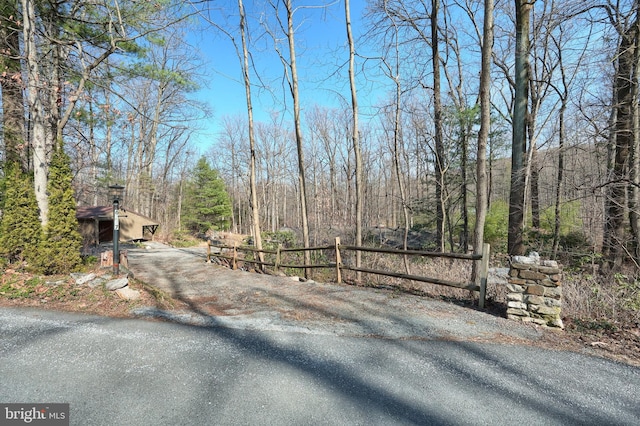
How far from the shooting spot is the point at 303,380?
113 inches

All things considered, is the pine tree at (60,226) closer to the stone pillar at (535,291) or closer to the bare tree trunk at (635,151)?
the stone pillar at (535,291)

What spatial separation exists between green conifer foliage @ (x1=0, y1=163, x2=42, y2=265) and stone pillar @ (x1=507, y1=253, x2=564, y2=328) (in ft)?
32.6

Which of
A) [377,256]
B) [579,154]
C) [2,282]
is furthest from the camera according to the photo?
[377,256]

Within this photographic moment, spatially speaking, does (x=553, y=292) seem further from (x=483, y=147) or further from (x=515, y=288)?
(x=483, y=147)

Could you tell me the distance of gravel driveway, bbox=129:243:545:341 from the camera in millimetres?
4094

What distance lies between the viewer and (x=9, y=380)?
9.10 feet

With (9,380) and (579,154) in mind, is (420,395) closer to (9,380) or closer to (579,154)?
(9,380)

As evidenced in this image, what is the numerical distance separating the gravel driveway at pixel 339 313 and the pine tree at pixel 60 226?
2412 millimetres

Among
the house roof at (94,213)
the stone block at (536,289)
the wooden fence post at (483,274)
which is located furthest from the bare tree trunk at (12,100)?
the house roof at (94,213)

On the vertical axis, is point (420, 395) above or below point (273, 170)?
below

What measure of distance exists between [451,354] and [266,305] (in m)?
3.35

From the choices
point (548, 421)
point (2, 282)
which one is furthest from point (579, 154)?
point (2, 282)

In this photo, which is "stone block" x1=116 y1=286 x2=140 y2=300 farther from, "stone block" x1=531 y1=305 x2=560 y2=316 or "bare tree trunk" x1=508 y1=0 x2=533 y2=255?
"bare tree trunk" x1=508 y1=0 x2=533 y2=255

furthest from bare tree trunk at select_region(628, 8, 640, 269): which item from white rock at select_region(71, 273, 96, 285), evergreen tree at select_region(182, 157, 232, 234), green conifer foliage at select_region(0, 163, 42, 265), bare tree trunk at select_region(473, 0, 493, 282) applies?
evergreen tree at select_region(182, 157, 232, 234)
